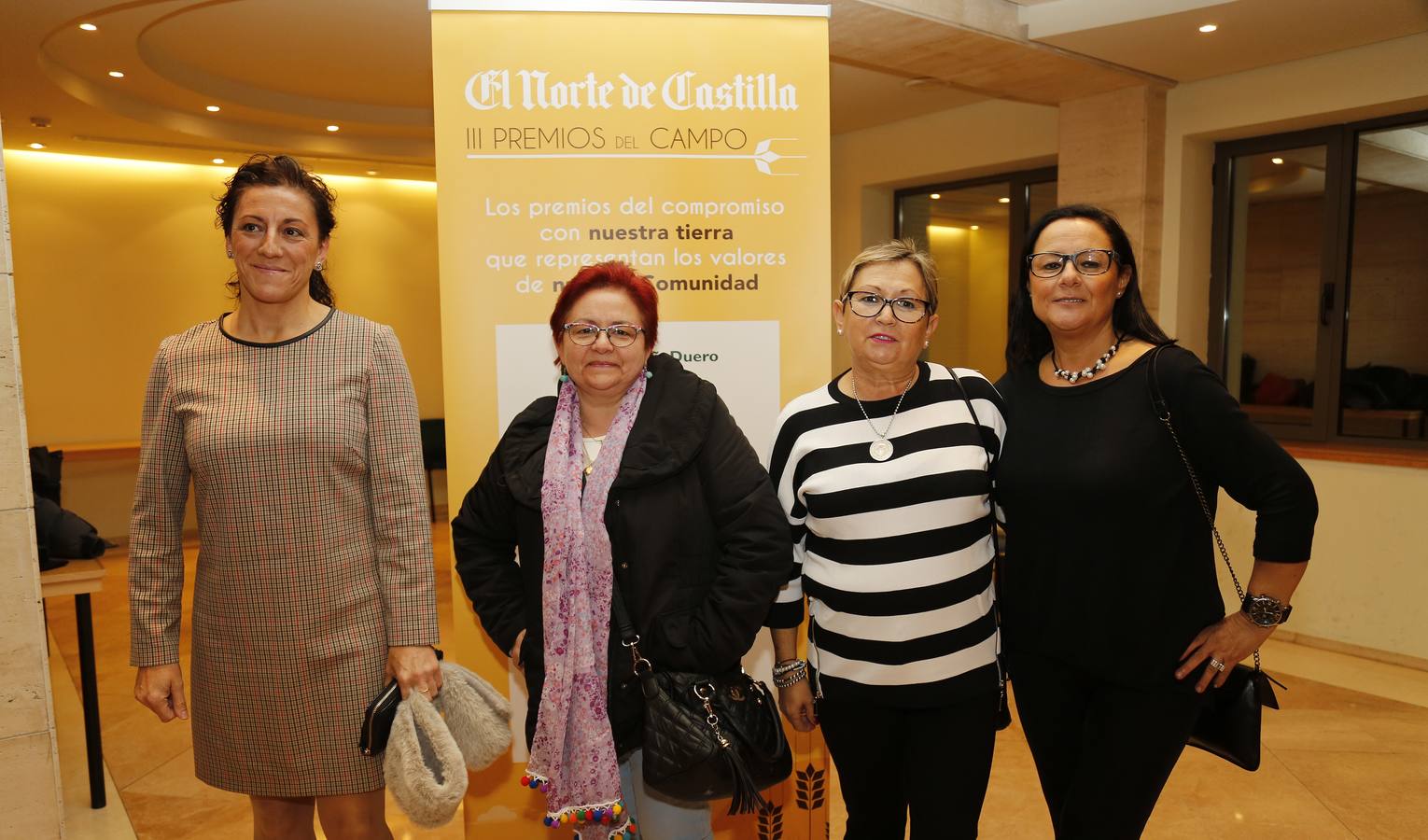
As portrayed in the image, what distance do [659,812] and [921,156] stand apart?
6.12 m

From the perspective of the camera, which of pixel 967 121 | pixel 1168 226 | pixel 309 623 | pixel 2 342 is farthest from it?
pixel 967 121

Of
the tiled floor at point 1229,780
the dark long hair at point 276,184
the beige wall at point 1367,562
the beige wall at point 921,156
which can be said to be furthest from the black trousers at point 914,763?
the beige wall at point 921,156

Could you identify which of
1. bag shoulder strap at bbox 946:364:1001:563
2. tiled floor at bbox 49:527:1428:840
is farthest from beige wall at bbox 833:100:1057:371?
bag shoulder strap at bbox 946:364:1001:563

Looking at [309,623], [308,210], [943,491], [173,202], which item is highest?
[173,202]

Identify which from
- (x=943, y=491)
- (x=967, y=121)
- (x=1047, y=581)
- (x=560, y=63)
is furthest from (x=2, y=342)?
(x=967, y=121)

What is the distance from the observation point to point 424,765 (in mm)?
1677

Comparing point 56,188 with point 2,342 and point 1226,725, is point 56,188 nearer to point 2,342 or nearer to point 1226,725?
point 2,342

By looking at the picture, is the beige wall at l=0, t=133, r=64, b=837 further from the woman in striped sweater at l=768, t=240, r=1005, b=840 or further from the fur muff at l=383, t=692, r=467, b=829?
the woman in striped sweater at l=768, t=240, r=1005, b=840

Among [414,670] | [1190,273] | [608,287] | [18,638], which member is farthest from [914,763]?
[1190,273]

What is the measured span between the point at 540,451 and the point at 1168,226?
4.88 metres

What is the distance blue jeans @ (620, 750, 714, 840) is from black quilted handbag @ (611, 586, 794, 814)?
10 centimetres

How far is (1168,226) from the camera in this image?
5.39m

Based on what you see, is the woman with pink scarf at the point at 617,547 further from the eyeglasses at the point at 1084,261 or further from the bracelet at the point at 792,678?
the eyeglasses at the point at 1084,261

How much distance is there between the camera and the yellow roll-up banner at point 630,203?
7.71 ft
